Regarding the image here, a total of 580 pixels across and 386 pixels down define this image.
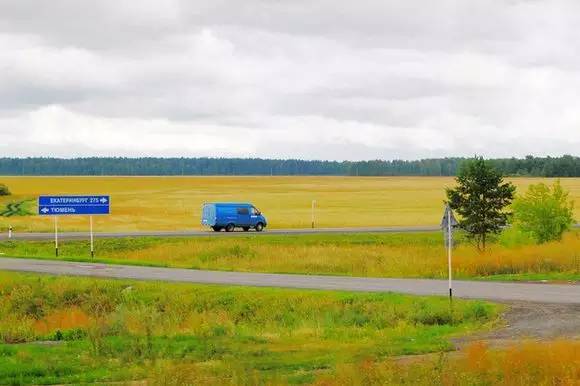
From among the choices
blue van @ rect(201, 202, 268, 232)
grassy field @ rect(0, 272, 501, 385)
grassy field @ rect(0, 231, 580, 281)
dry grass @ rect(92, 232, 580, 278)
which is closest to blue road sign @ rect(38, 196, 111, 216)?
grassy field @ rect(0, 231, 580, 281)

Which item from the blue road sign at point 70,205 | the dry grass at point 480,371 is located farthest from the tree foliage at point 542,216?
the dry grass at point 480,371

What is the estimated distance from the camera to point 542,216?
157ft

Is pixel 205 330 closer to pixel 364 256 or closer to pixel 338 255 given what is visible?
pixel 364 256

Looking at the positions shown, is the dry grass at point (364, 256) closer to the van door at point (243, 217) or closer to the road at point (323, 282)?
the road at point (323, 282)

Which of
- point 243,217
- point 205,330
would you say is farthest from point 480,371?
point 243,217

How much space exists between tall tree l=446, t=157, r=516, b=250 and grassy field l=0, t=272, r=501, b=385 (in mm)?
22362

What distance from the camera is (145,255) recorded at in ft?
157

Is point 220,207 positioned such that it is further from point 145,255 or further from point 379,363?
point 379,363

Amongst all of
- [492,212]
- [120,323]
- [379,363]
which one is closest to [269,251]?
[492,212]

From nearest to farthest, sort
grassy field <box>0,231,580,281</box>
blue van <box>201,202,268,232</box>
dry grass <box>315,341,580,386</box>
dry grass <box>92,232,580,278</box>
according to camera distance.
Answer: dry grass <box>315,341,580,386</box>, grassy field <box>0,231,580,281</box>, dry grass <box>92,232,580,278</box>, blue van <box>201,202,268,232</box>

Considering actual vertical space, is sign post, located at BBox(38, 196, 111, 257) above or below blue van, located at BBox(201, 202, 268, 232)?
above

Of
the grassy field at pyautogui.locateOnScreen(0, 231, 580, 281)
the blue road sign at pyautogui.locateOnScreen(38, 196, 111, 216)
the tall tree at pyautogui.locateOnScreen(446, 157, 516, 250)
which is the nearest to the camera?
the grassy field at pyautogui.locateOnScreen(0, 231, 580, 281)

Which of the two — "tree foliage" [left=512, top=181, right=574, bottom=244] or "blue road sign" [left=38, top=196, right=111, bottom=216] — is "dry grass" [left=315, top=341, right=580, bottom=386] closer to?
"blue road sign" [left=38, top=196, right=111, bottom=216]

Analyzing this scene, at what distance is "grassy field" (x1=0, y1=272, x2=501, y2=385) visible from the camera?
14.8 m
